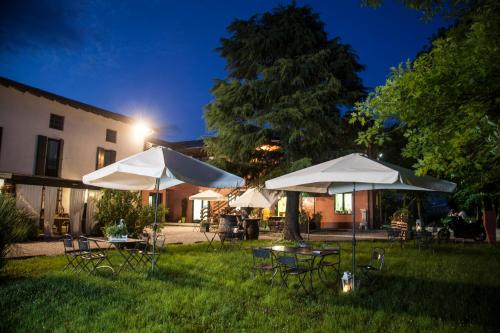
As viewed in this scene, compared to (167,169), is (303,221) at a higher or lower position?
lower

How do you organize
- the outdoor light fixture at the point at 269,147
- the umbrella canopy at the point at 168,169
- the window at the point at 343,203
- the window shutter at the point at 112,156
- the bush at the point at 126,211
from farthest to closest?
the window at the point at 343,203
the window shutter at the point at 112,156
the outdoor light fixture at the point at 269,147
the bush at the point at 126,211
the umbrella canopy at the point at 168,169

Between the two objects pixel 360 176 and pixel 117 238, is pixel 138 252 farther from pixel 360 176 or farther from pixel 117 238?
pixel 360 176

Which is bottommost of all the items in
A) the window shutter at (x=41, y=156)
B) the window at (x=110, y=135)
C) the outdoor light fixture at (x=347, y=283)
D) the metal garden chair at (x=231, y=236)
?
the outdoor light fixture at (x=347, y=283)

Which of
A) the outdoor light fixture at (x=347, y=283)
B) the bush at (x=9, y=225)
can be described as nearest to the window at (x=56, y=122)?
the bush at (x=9, y=225)

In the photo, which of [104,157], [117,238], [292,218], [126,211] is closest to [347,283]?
[117,238]

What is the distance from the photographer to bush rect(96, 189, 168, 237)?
13188 mm

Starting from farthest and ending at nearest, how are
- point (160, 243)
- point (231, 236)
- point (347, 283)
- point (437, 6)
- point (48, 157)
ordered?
point (48, 157)
point (231, 236)
point (160, 243)
point (347, 283)
point (437, 6)

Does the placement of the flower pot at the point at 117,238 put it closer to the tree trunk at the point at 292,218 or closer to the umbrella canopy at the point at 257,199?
the umbrella canopy at the point at 257,199

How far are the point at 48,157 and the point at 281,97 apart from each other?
13617 millimetres

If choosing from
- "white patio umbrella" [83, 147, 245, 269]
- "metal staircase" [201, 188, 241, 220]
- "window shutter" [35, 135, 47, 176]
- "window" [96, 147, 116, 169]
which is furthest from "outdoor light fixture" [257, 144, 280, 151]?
"metal staircase" [201, 188, 241, 220]

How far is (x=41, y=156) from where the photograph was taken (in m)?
19.5

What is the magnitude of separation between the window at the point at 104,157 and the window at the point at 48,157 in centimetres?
240

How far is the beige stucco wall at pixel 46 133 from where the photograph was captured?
18.3 metres

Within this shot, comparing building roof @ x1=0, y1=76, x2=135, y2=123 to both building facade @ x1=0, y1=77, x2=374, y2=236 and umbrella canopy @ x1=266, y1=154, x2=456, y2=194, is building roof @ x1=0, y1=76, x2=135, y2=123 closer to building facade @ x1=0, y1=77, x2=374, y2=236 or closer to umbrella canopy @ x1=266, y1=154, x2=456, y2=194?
building facade @ x1=0, y1=77, x2=374, y2=236
